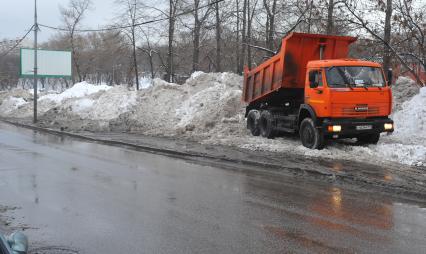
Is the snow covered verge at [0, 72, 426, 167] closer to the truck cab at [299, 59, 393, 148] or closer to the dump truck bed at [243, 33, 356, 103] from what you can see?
the truck cab at [299, 59, 393, 148]

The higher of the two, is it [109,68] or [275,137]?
[109,68]

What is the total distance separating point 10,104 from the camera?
45.7m

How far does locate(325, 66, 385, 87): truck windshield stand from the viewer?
14.4m

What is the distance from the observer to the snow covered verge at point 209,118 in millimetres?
14578

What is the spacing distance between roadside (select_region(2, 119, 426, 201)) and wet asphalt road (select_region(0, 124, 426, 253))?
1.84ft

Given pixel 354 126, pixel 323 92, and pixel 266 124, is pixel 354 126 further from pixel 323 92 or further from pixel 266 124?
pixel 266 124

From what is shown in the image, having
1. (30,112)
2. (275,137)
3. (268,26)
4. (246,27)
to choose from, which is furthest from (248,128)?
(30,112)

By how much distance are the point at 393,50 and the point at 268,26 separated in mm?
14701

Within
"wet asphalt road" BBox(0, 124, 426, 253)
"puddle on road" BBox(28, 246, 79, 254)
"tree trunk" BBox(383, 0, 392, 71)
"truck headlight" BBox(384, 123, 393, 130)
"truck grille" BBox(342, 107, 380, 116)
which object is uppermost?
"tree trunk" BBox(383, 0, 392, 71)

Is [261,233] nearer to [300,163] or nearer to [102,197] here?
[102,197]

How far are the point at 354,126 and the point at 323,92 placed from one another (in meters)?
1.31

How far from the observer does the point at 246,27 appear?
36.9 meters

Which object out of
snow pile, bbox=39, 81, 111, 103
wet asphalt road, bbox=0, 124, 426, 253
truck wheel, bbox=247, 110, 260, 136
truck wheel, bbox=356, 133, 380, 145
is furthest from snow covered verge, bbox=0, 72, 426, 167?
snow pile, bbox=39, 81, 111, 103

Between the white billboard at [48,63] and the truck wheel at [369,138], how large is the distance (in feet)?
133
